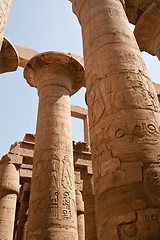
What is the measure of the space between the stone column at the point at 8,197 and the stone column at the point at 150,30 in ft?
22.4

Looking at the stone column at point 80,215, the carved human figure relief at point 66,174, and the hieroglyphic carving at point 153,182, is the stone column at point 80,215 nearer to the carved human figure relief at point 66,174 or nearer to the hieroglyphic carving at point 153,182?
the carved human figure relief at point 66,174

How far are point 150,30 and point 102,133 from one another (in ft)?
16.2

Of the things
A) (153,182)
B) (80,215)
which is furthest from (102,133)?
(80,215)

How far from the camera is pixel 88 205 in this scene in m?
10.2

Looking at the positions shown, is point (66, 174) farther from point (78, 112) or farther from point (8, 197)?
point (78, 112)

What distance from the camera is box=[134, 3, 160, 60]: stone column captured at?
21.8ft

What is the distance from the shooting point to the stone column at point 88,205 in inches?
376

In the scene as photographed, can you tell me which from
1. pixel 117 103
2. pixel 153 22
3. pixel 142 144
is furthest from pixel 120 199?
pixel 153 22

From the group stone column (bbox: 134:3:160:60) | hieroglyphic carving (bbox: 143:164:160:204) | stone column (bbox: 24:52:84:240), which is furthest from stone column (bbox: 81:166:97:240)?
hieroglyphic carving (bbox: 143:164:160:204)

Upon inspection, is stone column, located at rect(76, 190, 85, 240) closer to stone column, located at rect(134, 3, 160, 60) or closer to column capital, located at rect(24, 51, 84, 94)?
column capital, located at rect(24, 51, 84, 94)

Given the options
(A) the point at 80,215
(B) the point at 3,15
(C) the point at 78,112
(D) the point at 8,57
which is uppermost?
(C) the point at 78,112

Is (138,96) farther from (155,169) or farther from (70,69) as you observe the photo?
(70,69)

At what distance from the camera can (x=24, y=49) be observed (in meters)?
12.1

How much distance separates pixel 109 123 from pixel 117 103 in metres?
0.35
